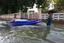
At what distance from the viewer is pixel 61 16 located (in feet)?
88.8

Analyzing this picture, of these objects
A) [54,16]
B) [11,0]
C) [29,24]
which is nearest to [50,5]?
[54,16]

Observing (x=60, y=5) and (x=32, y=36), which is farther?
(x=60, y=5)

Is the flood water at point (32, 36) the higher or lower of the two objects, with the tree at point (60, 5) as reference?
lower

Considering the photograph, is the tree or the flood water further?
the tree

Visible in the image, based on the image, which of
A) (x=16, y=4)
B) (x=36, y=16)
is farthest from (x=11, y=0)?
(x=36, y=16)

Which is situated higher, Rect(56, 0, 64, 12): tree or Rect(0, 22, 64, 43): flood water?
Rect(56, 0, 64, 12): tree

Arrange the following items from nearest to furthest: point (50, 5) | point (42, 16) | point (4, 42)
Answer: point (4, 42) → point (42, 16) → point (50, 5)

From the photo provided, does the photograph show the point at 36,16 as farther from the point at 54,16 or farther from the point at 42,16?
the point at 54,16

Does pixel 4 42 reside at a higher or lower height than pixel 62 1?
lower

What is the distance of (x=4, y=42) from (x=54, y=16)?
17.8 meters

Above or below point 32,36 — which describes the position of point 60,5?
above

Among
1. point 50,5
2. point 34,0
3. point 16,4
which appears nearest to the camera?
point 16,4

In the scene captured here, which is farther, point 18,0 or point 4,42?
point 18,0

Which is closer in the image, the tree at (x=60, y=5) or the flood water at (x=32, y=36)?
the flood water at (x=32, y=36)
